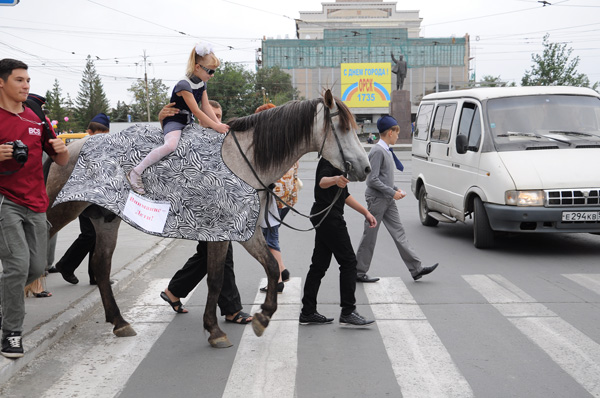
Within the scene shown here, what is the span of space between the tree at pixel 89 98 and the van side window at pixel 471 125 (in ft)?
354

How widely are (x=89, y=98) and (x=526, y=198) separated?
11406cm

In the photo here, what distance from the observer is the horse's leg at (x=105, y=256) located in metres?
5.88

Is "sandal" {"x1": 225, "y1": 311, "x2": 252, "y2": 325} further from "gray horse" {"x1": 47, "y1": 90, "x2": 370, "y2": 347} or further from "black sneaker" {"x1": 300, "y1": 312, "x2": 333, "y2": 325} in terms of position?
"gray horse" {"x1": 47, "y1": 90, "x2": 370, "y2": 347}

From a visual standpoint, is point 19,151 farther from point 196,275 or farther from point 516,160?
point 516,160

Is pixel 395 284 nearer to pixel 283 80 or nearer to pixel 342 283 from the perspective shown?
pixel 342 283

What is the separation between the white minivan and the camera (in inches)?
357

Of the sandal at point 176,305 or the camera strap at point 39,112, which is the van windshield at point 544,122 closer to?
the sandal at point 176,305

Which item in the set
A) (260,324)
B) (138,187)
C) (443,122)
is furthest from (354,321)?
(443,122)

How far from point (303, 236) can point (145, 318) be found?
19.1ft

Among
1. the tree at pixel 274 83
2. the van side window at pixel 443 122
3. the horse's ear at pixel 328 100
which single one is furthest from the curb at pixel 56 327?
the tree at pixel 274 83

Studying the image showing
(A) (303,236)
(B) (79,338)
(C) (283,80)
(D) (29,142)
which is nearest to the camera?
(D) (29,142)

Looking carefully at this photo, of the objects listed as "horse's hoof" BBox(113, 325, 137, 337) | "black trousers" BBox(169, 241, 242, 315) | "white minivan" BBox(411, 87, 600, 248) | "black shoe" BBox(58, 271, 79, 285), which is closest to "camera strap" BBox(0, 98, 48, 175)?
"horse's hoof" BBox(113, 325, 137, 337)

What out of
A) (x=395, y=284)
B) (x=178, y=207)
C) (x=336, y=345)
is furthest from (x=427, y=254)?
(x=178, y=207)

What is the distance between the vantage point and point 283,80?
9412 centimetres
